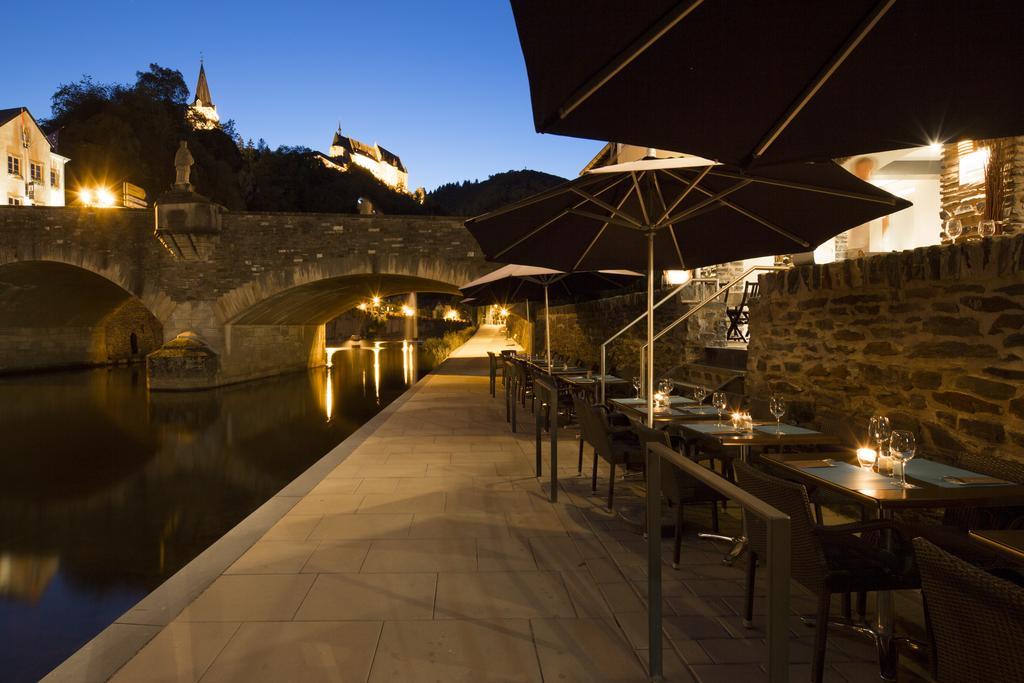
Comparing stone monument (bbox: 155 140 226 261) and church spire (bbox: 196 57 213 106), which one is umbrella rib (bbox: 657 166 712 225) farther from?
church spire (bbox: 196 57 213 106)

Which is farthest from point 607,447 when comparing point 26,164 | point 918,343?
point 26,164

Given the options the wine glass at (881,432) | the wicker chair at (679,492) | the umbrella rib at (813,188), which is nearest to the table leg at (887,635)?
the wine glass at (881,432)

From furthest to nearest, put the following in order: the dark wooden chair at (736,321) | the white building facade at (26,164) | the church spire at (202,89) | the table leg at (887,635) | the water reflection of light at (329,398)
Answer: the church spire at (202,89)
the white building facade at (26,164)
the water reflection of light at (329,398)
the dark wooden chair at (736,321)
the table leg at (887,635)

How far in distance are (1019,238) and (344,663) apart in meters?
3.55

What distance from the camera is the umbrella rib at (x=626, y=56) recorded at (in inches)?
66.4

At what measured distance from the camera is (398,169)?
102375 mm

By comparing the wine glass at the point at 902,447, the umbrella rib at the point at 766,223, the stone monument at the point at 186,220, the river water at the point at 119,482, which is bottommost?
the river water at the point at 119,482

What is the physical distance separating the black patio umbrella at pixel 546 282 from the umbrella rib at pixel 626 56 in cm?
584

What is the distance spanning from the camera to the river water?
3760 millimetres

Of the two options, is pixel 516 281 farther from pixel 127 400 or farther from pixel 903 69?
pixel 127 400

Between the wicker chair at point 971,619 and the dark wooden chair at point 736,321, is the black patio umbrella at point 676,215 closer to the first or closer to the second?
the wicker chair at point 971,619

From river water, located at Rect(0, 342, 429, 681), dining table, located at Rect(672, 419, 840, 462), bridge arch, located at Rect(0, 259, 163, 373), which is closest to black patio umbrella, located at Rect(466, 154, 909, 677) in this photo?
dining table, located at Rect(672, 419, 840, 462)

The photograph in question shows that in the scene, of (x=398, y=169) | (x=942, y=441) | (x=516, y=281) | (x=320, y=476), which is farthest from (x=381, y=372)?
(x=398, y=169)

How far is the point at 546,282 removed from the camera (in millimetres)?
8492
